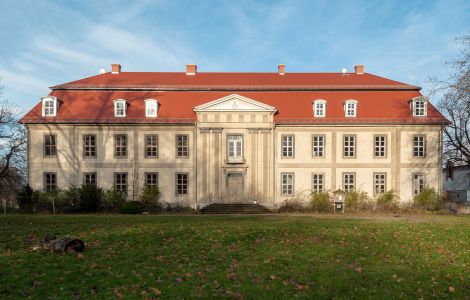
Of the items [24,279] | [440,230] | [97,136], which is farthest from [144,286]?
[97,136]

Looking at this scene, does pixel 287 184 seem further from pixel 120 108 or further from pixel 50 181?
pixel 50 181

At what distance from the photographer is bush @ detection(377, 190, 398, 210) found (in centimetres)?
2888

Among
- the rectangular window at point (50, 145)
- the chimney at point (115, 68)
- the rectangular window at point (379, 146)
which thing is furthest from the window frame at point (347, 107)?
the rectangular window at point (50, 145)

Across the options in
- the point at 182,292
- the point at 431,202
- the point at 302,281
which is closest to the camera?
the point at 182,292

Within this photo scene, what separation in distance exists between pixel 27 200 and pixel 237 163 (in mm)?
13942

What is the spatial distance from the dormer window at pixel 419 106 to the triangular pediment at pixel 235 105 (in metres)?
10.1

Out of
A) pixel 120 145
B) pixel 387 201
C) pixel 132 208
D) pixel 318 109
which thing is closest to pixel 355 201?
pixel 387 201

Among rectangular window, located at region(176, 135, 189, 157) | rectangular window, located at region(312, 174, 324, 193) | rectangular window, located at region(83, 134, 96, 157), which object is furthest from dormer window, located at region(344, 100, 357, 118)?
rectangular window, located at region(83, 134, 96, 157)

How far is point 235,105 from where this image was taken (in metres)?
30.0

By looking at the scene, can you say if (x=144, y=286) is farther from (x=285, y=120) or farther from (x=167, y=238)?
(x=285, y=120)

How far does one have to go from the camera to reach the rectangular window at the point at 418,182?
30441 millimetres

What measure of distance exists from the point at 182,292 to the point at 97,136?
24398 mm

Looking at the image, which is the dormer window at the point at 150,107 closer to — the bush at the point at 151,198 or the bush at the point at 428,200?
the bush at the point at 151,198

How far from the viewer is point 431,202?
28531 mm
